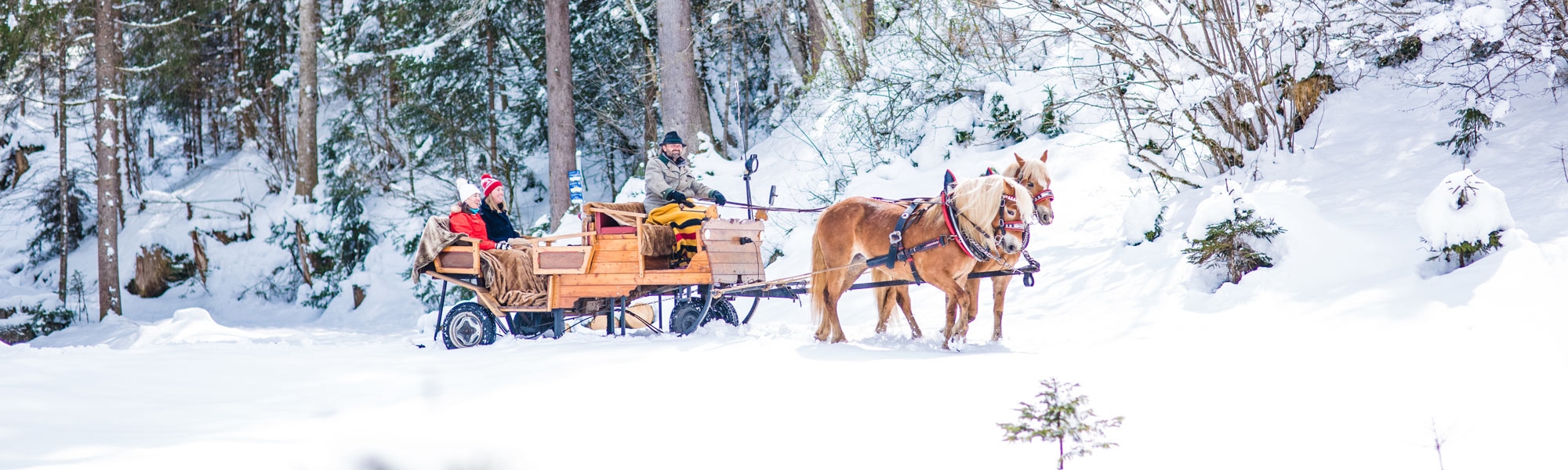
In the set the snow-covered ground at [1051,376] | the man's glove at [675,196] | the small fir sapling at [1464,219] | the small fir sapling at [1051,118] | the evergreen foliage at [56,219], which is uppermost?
the evergreen foliage at [56,219]

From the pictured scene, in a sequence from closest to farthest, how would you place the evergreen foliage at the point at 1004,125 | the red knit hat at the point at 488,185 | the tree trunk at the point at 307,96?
the red knit hat at the point at 488,185 → the evergreen foliage at the point at 1004,125 → the tree trunk at the point at 307,96

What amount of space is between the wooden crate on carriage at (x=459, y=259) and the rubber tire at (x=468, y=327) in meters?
0.27

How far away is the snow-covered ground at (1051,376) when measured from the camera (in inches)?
138

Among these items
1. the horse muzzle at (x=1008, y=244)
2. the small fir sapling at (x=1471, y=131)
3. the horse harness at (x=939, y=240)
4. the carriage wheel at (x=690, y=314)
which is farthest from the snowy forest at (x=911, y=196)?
the horse muzzle at (x=1008, y=244)

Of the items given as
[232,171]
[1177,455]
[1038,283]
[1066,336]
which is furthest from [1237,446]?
[232,171]

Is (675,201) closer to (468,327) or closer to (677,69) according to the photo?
(468,327)

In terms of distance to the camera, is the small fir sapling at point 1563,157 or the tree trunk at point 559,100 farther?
the tree trunk at point 559,100

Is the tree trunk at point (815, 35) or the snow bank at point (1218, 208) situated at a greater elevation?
the tree trunk at point (815, 35)

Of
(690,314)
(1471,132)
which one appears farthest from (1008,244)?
(1471,132)

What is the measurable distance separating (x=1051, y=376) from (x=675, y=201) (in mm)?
3367

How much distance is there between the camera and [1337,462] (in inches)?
129

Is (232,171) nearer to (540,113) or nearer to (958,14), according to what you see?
(540,113)

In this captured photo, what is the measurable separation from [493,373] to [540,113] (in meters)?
12.8

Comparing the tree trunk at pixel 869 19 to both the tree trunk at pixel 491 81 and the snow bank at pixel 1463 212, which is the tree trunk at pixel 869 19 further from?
the snow bank at pixel 1463 212
